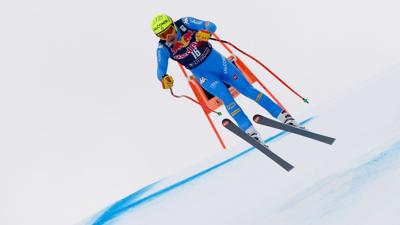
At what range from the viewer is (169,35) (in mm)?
4695

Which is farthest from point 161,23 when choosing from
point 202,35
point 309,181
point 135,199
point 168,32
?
point 135,199

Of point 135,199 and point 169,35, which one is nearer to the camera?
point 169,35

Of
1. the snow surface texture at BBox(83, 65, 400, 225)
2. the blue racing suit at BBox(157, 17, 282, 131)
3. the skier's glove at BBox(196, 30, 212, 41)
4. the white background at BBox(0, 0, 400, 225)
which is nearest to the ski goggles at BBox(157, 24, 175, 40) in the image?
the blue racing suit at BBox(157, 17, 282, 131)

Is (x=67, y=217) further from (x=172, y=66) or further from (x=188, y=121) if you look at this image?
(x=172, y=66)

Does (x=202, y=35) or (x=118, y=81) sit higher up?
(x=118, y=81)

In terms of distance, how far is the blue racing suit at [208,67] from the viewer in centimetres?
480

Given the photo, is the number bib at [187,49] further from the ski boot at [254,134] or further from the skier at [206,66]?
the ski boot at [254,134]

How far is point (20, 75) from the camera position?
32.4 ft

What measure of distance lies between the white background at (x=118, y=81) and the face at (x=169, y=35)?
3.10m

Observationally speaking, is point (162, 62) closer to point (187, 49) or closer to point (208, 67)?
point (187, 49)

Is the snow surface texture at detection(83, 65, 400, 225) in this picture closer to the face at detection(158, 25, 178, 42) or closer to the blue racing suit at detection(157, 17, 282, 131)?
the blue racing suit at detection(157, 17, 282, 131)

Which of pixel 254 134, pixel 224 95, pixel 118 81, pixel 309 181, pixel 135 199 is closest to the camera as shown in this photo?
pixel 309 181

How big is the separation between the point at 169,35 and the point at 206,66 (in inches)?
17.7

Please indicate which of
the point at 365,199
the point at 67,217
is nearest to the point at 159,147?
the point at 67,217
